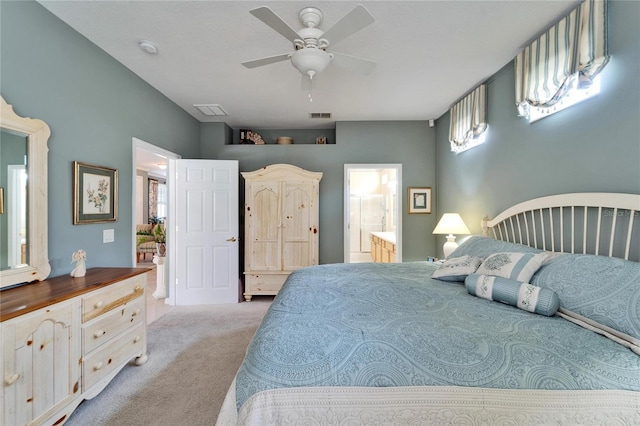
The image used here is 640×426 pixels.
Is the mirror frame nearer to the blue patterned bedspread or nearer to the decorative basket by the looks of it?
the blue patterned bedspread

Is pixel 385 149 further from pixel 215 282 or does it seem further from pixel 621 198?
pixel 215 282

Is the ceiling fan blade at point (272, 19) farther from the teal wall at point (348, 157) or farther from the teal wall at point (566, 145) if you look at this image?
the teal wall at point (348, 157)

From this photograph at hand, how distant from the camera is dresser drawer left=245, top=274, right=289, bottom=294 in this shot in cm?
391

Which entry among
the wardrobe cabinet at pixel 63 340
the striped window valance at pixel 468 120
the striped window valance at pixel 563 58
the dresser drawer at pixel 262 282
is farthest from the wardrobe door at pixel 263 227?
the striped window valance at pixel 563 58

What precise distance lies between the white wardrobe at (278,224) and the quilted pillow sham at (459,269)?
211cm

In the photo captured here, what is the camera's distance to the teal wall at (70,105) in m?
1.72

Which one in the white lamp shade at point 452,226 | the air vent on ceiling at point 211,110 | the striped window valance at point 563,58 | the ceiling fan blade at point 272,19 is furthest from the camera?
the air vent on ceiling at point 211,110

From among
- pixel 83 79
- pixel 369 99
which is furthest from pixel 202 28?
pixel 369 99

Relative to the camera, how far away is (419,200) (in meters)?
4.32

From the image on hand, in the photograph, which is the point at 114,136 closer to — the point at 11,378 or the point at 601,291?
the point at 11,378

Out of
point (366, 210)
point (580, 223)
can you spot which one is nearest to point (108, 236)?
point (580, 223)

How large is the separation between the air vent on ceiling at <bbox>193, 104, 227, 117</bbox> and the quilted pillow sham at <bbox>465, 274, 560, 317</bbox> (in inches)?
144

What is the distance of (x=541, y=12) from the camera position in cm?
186

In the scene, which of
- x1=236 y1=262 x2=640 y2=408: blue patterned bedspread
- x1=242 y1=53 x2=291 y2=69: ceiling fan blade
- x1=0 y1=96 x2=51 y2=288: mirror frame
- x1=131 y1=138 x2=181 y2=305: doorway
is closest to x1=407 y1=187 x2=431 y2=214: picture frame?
x1=236 y1=262 x2=640 y2=408: blue patterned bedspread
